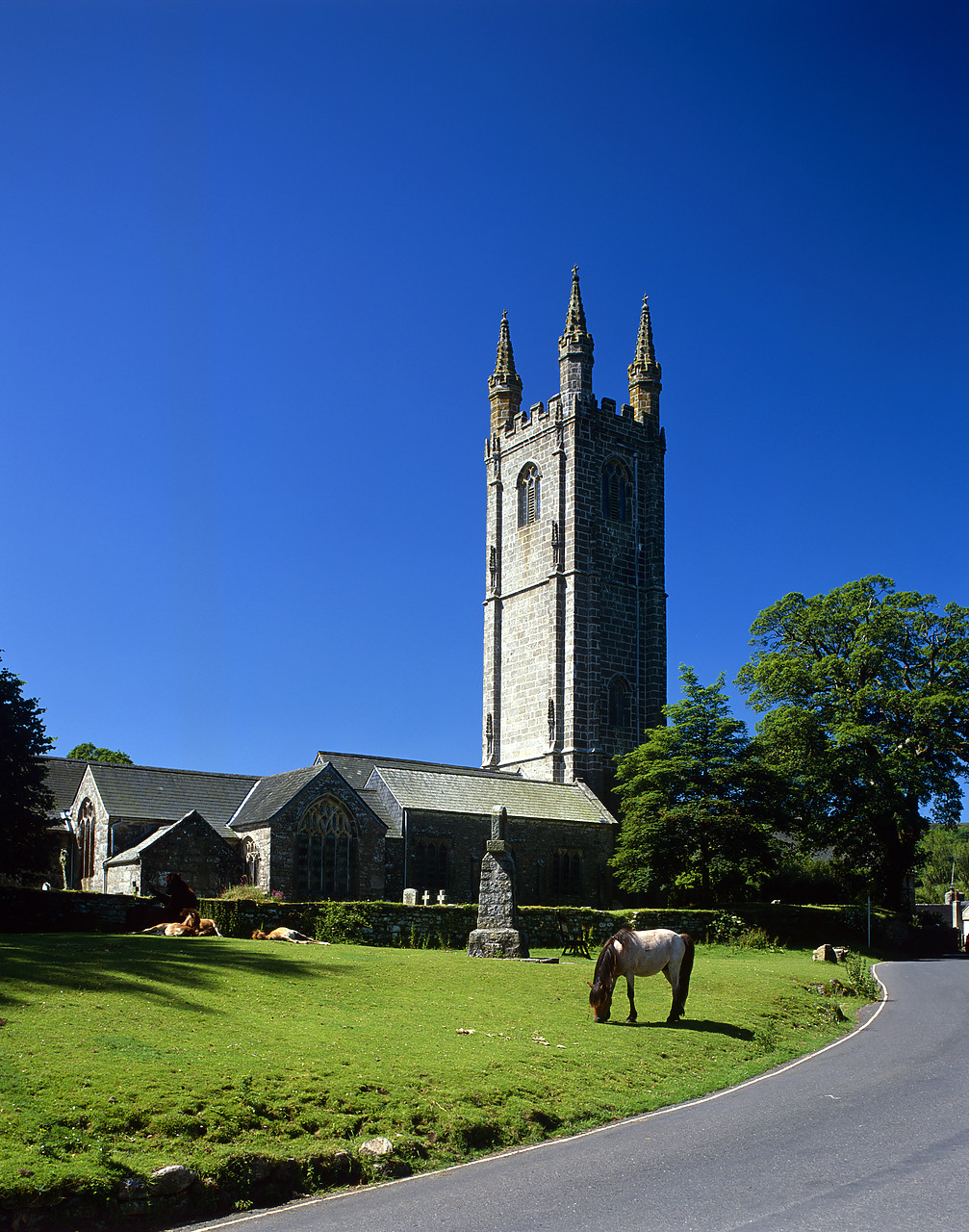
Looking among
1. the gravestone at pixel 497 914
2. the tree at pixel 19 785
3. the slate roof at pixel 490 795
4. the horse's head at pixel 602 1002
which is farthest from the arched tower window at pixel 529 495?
the horse's head at pixel 602 1002

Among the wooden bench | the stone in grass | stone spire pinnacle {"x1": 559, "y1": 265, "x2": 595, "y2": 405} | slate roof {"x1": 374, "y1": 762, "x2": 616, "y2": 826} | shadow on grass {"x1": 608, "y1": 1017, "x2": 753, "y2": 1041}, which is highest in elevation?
stone spire pinnacle {"x1": 559, "y1": 265, "x2": 595, "y2": 405}

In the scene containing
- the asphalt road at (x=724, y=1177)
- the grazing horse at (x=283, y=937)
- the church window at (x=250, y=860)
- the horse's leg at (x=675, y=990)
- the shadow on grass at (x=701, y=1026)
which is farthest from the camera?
the church window at (x=250, y=860)

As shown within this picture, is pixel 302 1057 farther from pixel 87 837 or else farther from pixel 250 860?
pixel 87 837

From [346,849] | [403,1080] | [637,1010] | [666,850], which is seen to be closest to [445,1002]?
[637,1010]

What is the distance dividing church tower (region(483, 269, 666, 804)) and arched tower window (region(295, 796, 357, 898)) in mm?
17811

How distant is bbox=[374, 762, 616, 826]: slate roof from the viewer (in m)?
44.9

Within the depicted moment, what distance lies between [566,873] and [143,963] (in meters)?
33.0

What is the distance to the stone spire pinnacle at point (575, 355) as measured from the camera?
59312mm

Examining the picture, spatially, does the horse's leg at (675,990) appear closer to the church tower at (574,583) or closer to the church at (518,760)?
the church at (518,760)

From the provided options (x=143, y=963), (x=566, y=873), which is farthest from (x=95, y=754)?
(x=143, y=963)

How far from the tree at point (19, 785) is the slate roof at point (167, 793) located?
463 centimetres

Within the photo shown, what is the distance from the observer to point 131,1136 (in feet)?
30.1

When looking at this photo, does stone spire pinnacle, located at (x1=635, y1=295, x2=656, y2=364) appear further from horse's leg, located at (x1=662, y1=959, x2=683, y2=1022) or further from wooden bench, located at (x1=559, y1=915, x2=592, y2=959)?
horse's leg, located at (x1=662, y1=959, x2=683, y2=1022)

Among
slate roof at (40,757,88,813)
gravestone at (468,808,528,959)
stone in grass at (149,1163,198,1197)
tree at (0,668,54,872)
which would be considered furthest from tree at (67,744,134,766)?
stone in grass at (149,1163,198,1197)
